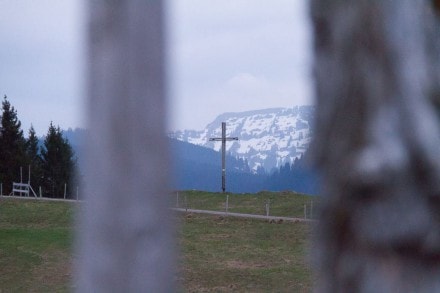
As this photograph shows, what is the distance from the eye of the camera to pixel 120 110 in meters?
0.66

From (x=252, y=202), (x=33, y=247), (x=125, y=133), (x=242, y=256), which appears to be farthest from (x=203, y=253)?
(x=125, y=133)

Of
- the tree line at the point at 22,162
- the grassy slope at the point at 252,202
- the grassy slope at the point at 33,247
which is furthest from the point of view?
the tree line at the point at 22,162

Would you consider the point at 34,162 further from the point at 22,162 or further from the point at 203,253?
the point at 203,253

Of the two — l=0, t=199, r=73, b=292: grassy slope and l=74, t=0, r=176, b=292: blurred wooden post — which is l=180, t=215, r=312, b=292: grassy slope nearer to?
l=0, t=199, r=73, b=292: grassy slope

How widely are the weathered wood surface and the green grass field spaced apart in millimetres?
9026

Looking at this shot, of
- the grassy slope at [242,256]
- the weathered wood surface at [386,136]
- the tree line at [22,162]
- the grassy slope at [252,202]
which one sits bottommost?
the grassy slope at [242,256]

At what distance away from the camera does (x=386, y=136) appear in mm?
610

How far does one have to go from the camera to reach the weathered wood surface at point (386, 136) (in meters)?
0.60

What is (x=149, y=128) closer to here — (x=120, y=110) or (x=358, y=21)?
(x=120, y=110)

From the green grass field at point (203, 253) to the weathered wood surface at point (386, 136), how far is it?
903 centimetres

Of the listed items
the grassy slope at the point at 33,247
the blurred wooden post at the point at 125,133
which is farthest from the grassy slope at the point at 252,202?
the blurred wooden post at the point at 125,133

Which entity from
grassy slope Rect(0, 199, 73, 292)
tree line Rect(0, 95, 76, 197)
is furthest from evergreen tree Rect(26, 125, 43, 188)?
grassy slope Rect(0, 199, 73, 292)

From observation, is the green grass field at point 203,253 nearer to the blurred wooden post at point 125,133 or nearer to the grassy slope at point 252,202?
the grassy slope at point 252,202

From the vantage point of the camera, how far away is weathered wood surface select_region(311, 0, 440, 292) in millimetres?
605
